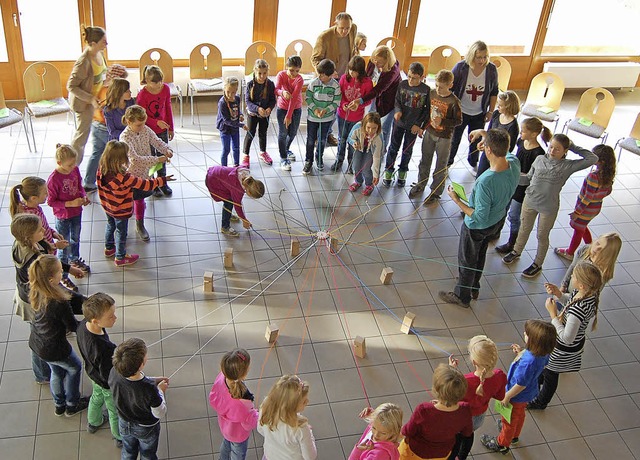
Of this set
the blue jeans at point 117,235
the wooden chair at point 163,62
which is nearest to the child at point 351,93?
the wooden chair at point 163,62

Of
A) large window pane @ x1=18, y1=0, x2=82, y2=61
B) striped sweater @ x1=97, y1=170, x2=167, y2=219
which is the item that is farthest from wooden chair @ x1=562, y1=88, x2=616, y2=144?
large window pane @ x1=18, y1=0, x2=82, y2=61

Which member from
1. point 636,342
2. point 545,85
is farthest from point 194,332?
point 545,85

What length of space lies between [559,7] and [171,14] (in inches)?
202

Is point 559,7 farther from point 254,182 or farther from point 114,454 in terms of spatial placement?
point 114,454

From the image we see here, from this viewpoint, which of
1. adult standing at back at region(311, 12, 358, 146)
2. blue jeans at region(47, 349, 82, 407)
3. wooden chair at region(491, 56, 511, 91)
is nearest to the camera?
blue jeans at region(47, 349, 82, 407)

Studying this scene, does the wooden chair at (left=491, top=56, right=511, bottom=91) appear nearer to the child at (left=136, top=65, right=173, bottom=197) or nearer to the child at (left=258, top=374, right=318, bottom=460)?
the child at (left=136, top=65, right=173, bottom=197)

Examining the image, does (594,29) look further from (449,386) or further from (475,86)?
(449,386)

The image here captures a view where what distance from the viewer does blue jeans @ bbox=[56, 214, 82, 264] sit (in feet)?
15.1

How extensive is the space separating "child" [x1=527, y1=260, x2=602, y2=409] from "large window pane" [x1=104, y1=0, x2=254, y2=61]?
535 centimetres

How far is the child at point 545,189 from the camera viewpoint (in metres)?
4.80

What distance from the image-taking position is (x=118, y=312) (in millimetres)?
4469

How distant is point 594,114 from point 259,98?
12.3 feet

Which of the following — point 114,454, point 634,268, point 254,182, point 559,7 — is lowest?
point 114,454

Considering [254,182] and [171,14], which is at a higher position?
[171,14]
